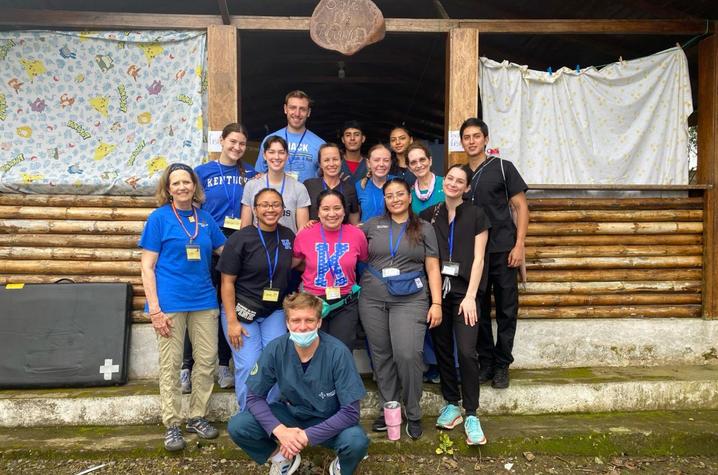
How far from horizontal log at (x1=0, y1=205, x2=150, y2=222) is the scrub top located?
2534 mm

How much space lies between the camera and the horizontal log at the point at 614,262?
509cm

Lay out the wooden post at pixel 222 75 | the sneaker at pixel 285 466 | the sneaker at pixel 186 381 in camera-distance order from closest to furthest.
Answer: the sneaker at pixel 285 466, the sneaker at pixel 186 381, the wooden post at pixel 222 75

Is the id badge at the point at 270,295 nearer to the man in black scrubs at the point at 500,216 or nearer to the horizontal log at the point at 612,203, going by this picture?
the man in black scrubs at the point at 500,216

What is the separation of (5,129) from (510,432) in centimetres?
553

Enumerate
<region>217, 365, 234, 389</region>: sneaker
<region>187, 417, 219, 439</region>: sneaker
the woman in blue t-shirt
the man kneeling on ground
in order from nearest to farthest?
the man kneeling on ground
the woman in blue t-shirt
<region>187, 417, 219, 439</region>: sneaker
<region>217, 365, 234, 389</region>: sneaker

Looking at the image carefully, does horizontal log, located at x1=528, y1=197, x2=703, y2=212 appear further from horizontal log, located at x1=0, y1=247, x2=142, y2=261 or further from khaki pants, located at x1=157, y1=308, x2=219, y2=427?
horizontal log, located at x1=0, y1=247, x2=142, y2=261

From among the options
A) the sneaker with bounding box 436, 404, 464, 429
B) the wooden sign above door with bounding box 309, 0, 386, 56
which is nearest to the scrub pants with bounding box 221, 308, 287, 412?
the sneaker with bounding box 436, 404, 464, 429

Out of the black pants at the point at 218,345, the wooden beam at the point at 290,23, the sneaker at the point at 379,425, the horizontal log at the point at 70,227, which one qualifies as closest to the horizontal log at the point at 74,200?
the horizontal log at the point at 70,227

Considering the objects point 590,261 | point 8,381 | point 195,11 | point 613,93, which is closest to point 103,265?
point 8,381

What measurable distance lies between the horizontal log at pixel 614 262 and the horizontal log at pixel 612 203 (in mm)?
540

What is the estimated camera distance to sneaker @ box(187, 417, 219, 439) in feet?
12.4

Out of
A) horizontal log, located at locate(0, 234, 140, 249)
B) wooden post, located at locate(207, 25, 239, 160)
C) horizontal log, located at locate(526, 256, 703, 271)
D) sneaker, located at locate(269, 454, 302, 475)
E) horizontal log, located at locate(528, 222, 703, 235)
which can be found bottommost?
sneaker, located at locate(269, 454, 302, 475)

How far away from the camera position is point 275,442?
326cm

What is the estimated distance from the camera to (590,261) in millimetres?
5113
